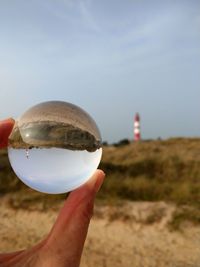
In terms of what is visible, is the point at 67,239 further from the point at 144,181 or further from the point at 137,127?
the point at 137,127

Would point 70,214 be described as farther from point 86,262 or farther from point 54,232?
point 86,262

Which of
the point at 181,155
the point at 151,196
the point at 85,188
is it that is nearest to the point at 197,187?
the point at 151,196

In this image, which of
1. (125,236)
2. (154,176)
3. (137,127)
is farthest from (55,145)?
(137,127)

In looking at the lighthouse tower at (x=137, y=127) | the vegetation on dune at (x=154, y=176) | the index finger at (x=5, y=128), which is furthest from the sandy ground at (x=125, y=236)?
the lighthouse tower at (x=137, y=127)

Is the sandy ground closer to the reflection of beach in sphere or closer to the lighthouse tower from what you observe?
the reflection of beach in sphere

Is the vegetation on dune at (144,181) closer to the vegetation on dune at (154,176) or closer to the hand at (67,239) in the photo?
the vegetation on dune at (154,176)

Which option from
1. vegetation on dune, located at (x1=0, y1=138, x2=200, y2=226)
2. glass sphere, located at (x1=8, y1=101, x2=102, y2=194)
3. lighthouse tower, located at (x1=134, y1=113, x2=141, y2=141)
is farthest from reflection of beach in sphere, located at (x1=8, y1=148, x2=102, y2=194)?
lighthouse tower, located at (x1=134, y1=113, x2=141, y2=141)
